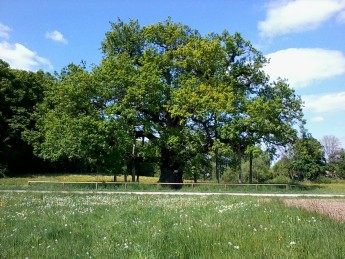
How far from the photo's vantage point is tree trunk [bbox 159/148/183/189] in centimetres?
4134

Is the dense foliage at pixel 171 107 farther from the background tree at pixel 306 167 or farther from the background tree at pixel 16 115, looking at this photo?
the background tree at pixel 306 167

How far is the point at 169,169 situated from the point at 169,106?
292 inches

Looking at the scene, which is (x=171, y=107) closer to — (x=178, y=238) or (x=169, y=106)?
(x=169, y=106)

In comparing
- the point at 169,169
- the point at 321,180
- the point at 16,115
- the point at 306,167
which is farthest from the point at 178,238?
the point at 306,167

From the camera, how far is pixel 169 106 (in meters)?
39.0

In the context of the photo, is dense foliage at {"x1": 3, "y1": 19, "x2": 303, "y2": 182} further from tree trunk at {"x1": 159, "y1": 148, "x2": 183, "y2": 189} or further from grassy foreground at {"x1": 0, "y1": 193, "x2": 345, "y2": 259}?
grassy foreground at {"x1": 0, "y1": 193, "x2": 345, "y2": 259}

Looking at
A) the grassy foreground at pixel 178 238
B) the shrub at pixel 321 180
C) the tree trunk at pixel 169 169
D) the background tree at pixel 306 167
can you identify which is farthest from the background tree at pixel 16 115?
the grassy foreground at pixel 178 238

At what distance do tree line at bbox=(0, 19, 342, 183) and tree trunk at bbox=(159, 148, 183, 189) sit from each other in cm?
11

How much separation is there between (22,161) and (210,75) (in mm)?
43201

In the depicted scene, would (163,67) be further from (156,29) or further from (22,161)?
(22,161)

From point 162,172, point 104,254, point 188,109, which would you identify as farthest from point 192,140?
point 104,254

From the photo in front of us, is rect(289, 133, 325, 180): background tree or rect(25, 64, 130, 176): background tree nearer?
rect(25, 64, 130, 176): background tree

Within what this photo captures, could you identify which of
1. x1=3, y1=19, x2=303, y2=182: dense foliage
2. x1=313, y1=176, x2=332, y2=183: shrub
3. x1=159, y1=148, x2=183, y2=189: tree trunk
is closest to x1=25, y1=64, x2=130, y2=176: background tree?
x1=3, y1=19, x2=303, y2=182: dense foliage

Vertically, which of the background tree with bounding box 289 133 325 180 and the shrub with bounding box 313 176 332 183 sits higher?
the background tree with bounding box 289 133 325 180
